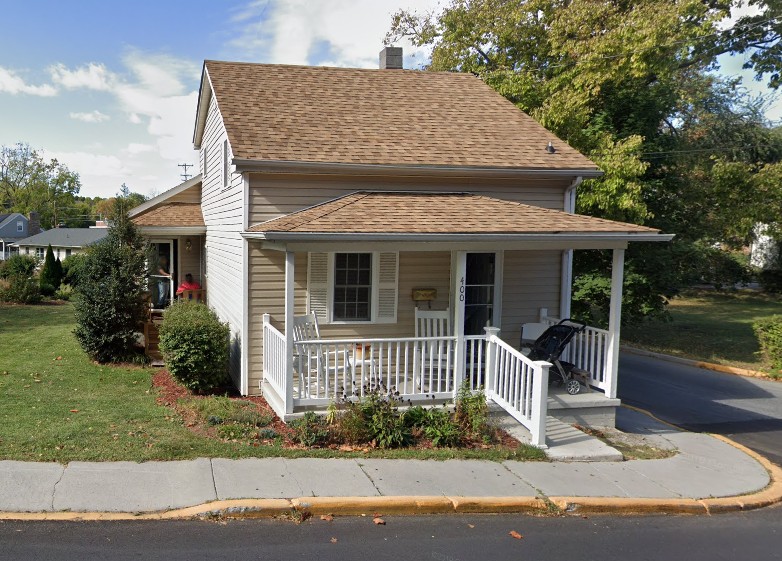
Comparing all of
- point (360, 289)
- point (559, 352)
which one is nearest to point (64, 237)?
point (360, 289)

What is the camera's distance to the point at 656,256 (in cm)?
1742

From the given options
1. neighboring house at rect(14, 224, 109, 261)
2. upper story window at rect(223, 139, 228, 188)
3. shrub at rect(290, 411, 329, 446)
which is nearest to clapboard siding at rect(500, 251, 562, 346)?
shrub at rect(290, 411, 329, 446)

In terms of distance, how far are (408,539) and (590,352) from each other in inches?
239

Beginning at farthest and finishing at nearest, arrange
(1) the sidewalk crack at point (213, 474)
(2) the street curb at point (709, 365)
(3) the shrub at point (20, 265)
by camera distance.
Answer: (3) the shrub at point (20, 265) < (2) the street curb at point (709, 365) < (1) the sidewalk crack at point (213, 474)

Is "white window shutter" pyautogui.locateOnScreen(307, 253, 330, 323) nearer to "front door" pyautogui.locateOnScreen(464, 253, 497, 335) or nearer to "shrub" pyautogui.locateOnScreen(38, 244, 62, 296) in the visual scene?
"front door" pyautogui.locateOnScreen(464, 253, 497, 335)

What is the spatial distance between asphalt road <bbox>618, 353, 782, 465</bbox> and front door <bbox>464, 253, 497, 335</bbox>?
367 centimetres

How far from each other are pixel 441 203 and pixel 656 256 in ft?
31.3

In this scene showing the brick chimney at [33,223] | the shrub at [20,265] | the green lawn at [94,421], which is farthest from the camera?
the brick chimney at [33,223]

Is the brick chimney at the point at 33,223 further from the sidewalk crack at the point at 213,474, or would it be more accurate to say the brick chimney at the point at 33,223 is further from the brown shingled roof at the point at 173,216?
the sidewalk crack at the point at 213,474

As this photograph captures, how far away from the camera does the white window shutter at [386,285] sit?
35.4 ft

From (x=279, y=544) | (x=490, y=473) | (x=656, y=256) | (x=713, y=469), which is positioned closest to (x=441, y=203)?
(x=490, y=473)

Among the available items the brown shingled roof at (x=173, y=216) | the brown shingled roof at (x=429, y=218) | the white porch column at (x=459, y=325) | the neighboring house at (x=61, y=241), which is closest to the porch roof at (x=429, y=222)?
the brown shingled roof at (x=429, y=218)

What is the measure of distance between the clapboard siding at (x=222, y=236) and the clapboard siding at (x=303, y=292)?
319 mm

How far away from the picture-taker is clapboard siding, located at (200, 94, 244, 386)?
10773 mm
